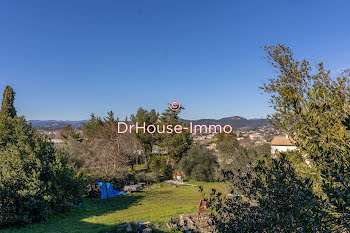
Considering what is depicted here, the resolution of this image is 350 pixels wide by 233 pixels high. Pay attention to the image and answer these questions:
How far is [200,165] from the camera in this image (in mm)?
30391

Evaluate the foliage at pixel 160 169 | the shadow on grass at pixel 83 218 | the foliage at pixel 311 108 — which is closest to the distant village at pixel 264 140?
the foliage at pixel 311 108

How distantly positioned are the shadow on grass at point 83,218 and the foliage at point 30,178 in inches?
20.1

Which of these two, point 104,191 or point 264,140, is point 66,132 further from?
point 264,140

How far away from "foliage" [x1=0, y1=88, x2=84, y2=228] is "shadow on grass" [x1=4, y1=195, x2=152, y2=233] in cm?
51

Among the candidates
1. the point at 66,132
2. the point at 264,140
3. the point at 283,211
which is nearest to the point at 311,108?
the point at 283,211

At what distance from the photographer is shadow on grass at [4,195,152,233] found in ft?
33.7

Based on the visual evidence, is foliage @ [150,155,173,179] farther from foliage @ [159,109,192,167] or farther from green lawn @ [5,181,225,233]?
green lawn @ [5,181,225,233]

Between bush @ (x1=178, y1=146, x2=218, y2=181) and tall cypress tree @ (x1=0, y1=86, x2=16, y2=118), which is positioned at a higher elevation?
tall cypress tree @ (x1=0, y1=86, x2=16, y2=118)

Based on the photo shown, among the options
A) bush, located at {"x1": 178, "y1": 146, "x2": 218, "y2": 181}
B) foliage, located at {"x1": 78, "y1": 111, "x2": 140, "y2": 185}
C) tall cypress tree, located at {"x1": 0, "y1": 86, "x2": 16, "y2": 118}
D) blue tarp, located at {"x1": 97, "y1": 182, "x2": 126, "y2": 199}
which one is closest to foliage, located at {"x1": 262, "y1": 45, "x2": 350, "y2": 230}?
blue tarp, located at {"x1": 97, "y1": 182, "x2": 126, "y2": 199}

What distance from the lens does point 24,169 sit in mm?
12430

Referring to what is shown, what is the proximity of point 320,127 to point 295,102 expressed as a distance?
2.02 feet

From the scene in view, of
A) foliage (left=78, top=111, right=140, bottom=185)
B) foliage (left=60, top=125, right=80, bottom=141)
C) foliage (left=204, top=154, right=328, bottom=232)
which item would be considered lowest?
foliage (left=78, top=111, right=140, bottom=185)

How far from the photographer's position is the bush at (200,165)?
3016cm

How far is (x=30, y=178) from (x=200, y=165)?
22.0 metres
